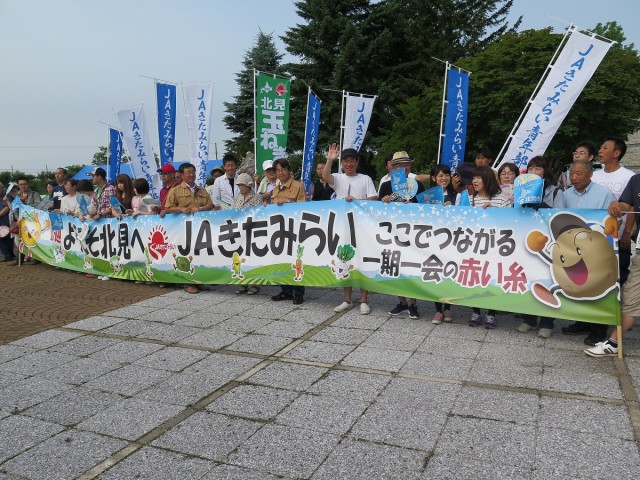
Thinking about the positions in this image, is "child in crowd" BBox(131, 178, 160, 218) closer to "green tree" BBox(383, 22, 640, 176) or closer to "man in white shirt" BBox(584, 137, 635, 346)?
"man in white shirt" BBox(584, 137, 635, 346)

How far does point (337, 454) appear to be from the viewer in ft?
9.42

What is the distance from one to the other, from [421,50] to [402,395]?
2829 cm

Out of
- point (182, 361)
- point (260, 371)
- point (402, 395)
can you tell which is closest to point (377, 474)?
point (402, 395)

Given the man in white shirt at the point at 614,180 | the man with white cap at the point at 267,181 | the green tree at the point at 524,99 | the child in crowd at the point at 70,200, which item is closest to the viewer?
the man in white shirt at the point at 614,180

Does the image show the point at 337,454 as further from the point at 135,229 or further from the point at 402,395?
the point at 135,229

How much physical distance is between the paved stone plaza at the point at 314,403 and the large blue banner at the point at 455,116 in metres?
5.00

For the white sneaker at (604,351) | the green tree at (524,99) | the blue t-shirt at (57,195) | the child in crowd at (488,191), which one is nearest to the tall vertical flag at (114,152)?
the blue t-shirt at (57,195)

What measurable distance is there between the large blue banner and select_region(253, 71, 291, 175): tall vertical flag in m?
3.07

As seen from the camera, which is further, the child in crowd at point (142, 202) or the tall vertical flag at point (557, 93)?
the child in crowd at point (142, 202)

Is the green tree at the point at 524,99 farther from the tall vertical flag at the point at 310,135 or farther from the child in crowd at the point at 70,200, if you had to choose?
the child in crowd at the point at 70,200

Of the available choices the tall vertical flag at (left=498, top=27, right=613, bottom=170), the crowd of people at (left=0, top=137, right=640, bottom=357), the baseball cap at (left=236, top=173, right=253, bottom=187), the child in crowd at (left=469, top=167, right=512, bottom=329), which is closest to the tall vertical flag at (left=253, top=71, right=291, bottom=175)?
the crowd of people at (left=0, top=137, right=640, bottom=357)

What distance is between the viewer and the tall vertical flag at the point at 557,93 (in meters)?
6.70

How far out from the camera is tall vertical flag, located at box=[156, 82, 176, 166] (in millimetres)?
11211

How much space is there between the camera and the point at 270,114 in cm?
934
